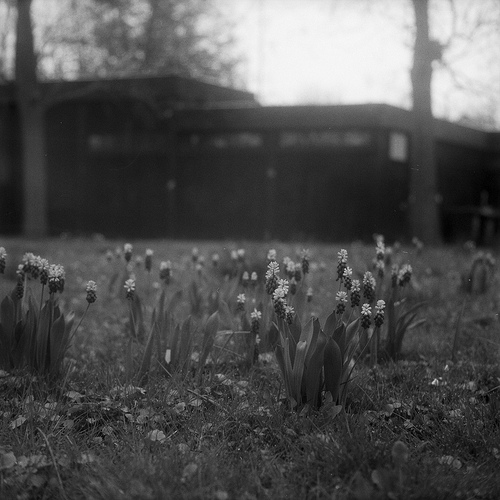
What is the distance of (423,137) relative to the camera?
13.4 meters

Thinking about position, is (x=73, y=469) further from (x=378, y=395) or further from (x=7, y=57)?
(x=7, y=57)

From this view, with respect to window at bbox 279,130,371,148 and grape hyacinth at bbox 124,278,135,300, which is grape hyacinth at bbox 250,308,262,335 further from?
window at bbox 279,130,371,148

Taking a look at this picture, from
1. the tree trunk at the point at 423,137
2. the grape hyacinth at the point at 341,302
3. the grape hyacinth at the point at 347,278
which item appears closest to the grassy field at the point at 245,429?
the grape hyacinth at the point at 341,302

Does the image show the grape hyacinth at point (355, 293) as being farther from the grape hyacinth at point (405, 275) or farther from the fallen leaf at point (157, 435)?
the fallen leaf at point (157, 435)

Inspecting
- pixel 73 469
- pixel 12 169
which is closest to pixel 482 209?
pixel 12 169

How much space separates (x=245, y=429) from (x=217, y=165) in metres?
12.2

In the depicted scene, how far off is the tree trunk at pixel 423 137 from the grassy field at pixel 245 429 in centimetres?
813

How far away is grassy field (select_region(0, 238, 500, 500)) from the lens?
10.0 feet

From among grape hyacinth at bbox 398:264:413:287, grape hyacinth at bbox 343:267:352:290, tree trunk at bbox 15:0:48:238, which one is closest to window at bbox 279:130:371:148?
tree trunk at bbox 15:0:48:238

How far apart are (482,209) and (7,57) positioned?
14743 millimetres

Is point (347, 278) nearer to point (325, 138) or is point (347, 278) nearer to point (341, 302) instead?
point (341, 302)

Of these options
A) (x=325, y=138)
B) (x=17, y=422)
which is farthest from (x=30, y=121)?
(x=17, y=422)

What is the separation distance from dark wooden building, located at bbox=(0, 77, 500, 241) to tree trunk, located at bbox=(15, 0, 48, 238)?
2.88ft

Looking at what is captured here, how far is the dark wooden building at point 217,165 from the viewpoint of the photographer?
14602 mm
